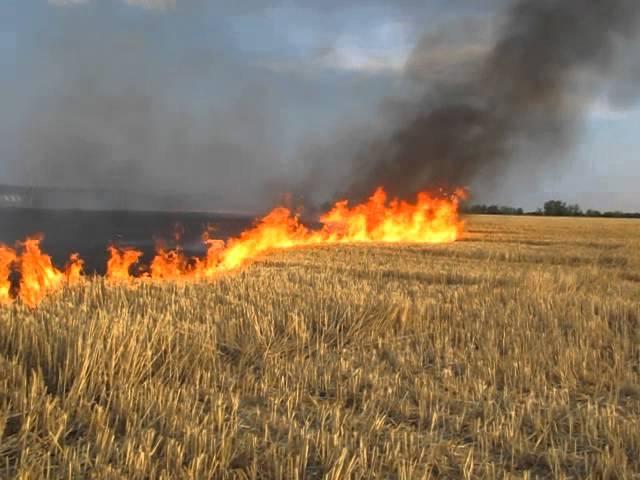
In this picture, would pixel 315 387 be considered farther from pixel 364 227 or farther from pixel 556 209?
pixel 556 209

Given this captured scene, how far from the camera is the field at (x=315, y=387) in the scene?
3684 millimetres

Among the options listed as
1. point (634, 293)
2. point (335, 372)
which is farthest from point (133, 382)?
point (634, 293)

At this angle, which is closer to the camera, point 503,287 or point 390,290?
point 390,290

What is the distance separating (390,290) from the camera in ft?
35.5

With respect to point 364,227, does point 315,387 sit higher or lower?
lower

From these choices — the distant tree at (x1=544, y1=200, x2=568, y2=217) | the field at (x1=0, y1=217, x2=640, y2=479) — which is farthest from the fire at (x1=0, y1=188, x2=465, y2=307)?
the distant tree at (x1=544, y1=200, x2=568, y2=217)

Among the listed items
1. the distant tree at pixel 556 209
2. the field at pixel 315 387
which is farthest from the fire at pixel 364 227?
the distant tree at pixel 556 209

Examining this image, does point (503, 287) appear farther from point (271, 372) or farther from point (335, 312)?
point (271, 372)

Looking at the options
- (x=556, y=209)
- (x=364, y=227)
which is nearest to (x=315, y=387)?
(x=364, y=227)

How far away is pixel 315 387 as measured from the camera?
216 inches

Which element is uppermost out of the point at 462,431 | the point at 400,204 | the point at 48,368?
the point at 400,204

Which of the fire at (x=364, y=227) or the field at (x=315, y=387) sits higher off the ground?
the fire at (x=364, y=227)

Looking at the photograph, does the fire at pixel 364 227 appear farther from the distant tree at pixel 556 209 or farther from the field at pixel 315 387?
the distant tree at pixel 556 209

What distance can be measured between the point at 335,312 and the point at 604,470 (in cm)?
470
